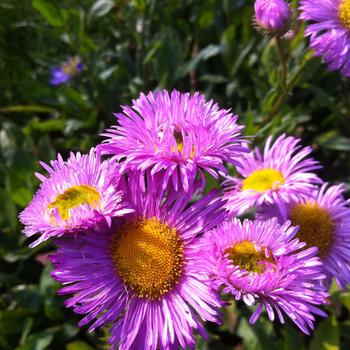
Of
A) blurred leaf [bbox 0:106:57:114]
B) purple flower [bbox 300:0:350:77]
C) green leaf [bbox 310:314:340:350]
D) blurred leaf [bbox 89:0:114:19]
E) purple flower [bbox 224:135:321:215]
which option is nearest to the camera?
purple flower [bbox 224:135:321:215]

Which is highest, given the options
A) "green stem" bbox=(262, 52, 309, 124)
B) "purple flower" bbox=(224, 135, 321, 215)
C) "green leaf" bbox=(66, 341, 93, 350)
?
"green stem" bbox=(262, 52, 309, 124)

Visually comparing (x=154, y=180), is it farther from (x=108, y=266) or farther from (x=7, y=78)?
(x=7, y=78)

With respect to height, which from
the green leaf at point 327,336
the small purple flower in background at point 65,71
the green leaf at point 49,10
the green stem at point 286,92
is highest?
the green leaf at point 49,10

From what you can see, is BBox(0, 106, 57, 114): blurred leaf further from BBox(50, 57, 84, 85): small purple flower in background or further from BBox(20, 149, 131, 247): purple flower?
BBox(20, 149, 131, 247): purple flower

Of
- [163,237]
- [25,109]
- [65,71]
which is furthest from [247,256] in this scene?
[65,71]

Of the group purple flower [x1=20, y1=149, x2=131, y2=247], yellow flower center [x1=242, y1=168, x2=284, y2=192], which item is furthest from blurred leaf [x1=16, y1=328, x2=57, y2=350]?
yellow flower center [x1=242, y1=168, x2=284, y2=192]

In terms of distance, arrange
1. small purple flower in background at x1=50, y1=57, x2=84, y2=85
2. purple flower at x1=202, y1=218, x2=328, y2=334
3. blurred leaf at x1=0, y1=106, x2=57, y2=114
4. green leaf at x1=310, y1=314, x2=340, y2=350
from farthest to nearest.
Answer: small purple flower in background at x1=50, y1=57, x2=84, y2=85 < blurred leaf at x1=0, y1=106, x2=57, y2=114 < green leaf at x1=310, y1=314, x2=340, y2=350 < purple flower at x1=202, y1=218, x2=328, y2=334

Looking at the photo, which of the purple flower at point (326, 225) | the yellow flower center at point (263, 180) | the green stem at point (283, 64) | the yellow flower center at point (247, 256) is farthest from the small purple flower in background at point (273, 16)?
the yellow flower center at point (247, 256)

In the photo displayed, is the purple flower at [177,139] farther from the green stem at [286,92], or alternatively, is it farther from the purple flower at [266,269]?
the green stem at [286,92]
